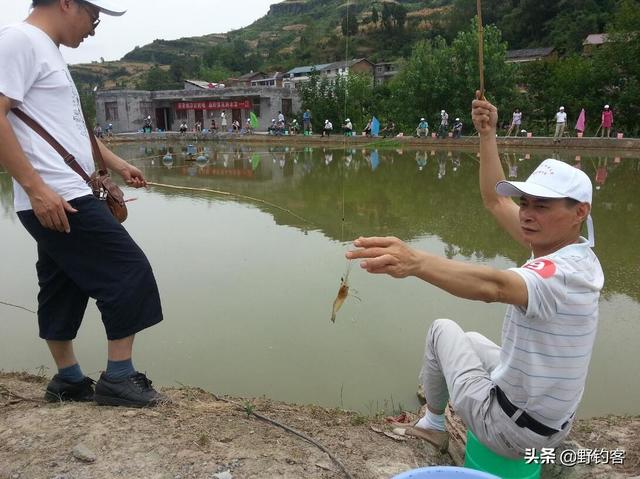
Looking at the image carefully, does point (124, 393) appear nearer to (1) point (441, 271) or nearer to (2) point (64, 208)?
(2) point (64, 208)

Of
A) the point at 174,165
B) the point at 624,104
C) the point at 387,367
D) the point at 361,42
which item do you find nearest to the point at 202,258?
the point at 387,367

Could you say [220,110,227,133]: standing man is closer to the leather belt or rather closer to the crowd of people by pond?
the crowd of people by pond

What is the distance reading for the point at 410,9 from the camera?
3012 inches

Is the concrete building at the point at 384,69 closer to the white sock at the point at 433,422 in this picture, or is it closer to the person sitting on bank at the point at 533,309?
the white sock at the point at 433,422

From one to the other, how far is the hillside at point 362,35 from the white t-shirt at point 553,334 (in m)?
1.75

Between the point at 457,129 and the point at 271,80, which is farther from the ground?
the point at 271,80

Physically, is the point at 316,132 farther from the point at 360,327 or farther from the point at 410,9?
the point at 410,9

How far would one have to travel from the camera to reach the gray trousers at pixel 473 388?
1.60 metres

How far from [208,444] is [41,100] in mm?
1418

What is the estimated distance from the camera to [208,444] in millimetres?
1774

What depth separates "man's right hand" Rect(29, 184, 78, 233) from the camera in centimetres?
171

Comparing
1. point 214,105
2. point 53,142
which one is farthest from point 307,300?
point 214,105

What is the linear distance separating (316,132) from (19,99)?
27199 millimetres

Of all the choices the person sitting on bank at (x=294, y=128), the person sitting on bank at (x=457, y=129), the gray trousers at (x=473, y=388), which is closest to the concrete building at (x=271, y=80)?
the person sitting on bank at (x=294, y=128)
